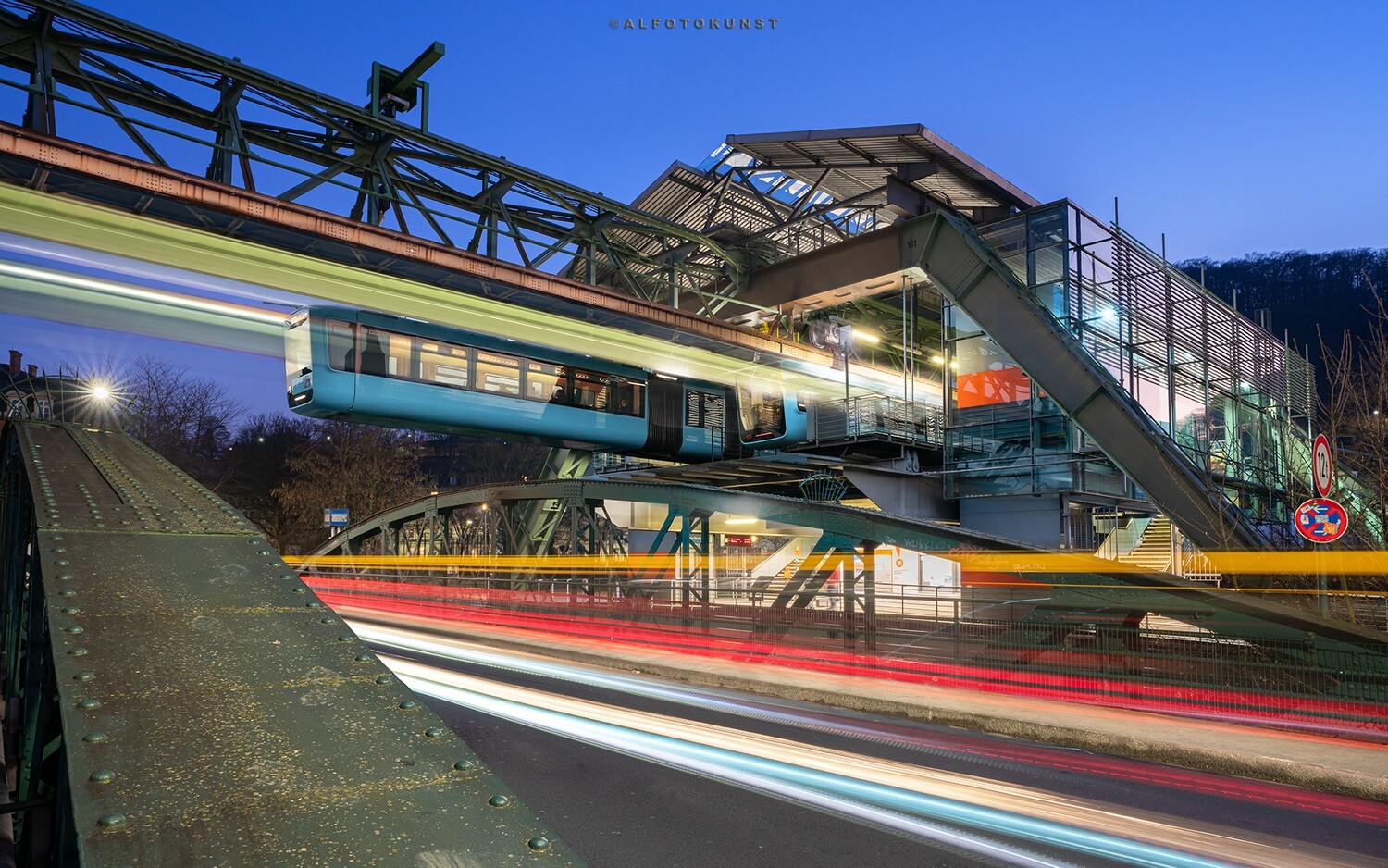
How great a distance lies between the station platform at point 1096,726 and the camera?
311 inches

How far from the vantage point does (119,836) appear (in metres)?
1.47

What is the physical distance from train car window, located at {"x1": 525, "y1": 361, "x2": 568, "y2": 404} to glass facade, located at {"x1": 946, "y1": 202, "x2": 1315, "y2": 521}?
419 inches

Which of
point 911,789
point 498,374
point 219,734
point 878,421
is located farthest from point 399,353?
point 219,734

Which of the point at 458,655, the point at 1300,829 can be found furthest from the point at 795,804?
the point at 458,655

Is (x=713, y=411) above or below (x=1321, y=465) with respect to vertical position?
above

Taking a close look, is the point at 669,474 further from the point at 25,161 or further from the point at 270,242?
the point at 25,161

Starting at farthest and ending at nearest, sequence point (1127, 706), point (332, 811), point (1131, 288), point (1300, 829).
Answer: point (1131, 288) < point (1127, 706) < point (1300, 829) < point (332, 811)

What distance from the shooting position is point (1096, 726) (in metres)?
9.46

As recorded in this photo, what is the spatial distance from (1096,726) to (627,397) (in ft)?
56.8

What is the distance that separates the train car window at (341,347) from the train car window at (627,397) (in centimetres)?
743

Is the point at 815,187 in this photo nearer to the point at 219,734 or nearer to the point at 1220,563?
the point at 1220,563

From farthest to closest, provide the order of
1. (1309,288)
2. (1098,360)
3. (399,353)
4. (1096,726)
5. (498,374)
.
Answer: (1309,288), (498,374), (1098,360), (399,353), (1096,726)

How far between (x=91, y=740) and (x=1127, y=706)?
11845mm

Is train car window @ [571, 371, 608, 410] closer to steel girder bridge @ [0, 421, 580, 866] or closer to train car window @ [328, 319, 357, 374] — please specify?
train car window @ [328, 319, 357, 374]
